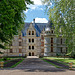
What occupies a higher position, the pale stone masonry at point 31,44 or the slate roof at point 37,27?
the slate roof at point 37,27

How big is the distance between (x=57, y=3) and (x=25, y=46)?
30347 mm

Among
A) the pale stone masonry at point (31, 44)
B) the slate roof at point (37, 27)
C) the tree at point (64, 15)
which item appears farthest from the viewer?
the slate roof at point (37, 27)

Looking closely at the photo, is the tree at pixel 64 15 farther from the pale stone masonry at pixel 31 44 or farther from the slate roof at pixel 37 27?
the slate roof at pixel 37 27

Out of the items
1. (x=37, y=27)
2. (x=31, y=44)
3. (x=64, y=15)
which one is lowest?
(x=31, y=44)

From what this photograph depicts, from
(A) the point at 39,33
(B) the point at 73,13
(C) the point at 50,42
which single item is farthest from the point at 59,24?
(A) the point at 39,33

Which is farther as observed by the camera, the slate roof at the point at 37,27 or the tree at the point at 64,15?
A: the slate roof at the point at 37,27

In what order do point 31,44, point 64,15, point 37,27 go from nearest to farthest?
1. point 64,15
2. point 31,44
3. point 37,27

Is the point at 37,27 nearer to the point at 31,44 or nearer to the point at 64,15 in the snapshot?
the point at 31,44

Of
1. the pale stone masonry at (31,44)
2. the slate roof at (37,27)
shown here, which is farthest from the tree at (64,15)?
the slate roof at (37,27)

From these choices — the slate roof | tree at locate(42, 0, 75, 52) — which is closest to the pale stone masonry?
the slate roof

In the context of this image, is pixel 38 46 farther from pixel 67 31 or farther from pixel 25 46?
pixel 67 31

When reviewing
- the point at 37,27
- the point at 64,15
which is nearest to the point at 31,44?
the point at 37,27

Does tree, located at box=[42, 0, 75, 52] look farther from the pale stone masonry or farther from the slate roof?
the slate roof

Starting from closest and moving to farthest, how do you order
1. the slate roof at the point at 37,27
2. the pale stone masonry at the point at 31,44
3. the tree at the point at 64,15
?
1. the tree at the point at 64,15
2. the pale stone masonry at the point at 31,44
3. the slate roof at the point at 37,27
